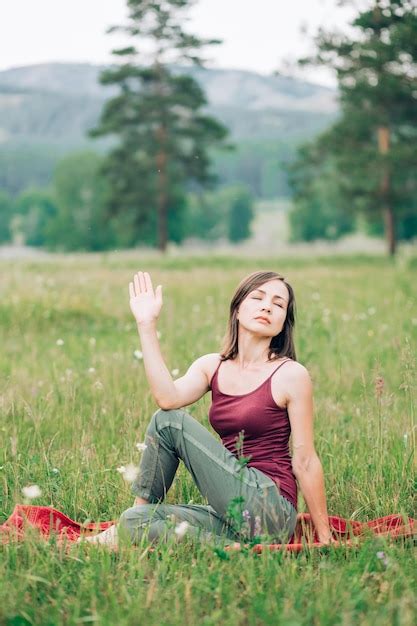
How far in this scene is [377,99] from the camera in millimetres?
23109

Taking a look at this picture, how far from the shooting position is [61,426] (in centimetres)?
506

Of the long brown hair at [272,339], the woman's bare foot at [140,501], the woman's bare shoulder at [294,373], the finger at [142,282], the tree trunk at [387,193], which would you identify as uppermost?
the tree trunk at [387,193]

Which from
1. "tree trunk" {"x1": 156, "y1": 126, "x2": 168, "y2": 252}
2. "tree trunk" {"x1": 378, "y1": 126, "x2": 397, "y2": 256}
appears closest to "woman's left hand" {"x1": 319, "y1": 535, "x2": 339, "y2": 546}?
"tree trunk" {"x1": 378, "y1": 126, "x2": 397, "y2": 256}

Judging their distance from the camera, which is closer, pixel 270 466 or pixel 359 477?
pixel 270 466

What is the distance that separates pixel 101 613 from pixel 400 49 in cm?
1766

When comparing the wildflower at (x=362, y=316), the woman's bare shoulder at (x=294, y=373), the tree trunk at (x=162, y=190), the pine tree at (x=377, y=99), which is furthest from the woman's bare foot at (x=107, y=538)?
Answer: the tree trunk at (x=162, y=190)

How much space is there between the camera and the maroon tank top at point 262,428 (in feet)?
12.3

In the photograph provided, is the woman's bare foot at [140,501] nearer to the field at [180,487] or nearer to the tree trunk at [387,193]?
the field at [180,487]

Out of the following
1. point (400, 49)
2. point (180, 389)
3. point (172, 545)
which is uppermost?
point (400, 49)

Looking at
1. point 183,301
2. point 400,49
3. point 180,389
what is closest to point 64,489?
point 180,389

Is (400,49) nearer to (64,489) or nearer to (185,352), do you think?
(185,352)

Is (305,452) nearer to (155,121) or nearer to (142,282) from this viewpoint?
(142,282)

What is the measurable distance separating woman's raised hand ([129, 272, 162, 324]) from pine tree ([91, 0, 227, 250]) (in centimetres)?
3154

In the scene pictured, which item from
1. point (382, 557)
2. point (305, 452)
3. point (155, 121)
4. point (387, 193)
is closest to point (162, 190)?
point (155, 121)
